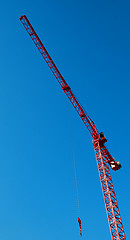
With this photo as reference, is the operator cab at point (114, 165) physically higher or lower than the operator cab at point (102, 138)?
lower

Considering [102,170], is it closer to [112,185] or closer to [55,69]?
[112,185]

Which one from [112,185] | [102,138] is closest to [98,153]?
[102,138]

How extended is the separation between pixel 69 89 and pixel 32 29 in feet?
59.2

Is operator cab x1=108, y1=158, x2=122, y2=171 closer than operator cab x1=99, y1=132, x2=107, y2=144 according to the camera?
No

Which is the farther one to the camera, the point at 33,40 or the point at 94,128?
the point at 33,40

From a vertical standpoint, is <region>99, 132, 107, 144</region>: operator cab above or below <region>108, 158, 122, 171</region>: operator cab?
above

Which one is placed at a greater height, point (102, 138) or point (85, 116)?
A: point (85, 116)

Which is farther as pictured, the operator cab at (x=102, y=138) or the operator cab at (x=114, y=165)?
the operator cab at (x=114, y=165)

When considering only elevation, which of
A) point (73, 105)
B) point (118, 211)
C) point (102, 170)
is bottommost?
point (118, 211)

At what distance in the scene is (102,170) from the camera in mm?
50750

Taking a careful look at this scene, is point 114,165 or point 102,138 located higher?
point 102,138

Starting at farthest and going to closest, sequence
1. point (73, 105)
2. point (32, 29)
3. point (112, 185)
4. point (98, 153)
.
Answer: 1. point (32, 29)
2. point (73, 105)
3. point (98, 153)
4. point (112, 185)

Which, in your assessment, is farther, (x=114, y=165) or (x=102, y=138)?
(x=114, y=165)

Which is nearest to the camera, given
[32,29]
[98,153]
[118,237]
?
[118,237]
